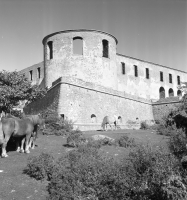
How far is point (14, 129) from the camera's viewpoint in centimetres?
1100

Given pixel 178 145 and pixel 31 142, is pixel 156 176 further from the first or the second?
pixel 31 142

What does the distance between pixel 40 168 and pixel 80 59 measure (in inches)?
757

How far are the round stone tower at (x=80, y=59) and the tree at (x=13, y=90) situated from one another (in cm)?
Result: 874

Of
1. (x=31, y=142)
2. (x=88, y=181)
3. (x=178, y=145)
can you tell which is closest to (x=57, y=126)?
(x=31, y=142)

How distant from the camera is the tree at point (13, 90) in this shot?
17286mm

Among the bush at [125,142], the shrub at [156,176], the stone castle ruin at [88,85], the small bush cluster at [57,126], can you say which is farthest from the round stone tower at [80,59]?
the shrub at [156,176]

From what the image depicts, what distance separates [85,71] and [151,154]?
18667 mm

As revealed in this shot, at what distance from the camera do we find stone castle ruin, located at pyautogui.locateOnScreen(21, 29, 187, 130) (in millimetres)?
22031

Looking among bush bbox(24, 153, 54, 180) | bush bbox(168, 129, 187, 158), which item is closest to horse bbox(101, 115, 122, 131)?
bush bbox(168, 129, 187, 158)

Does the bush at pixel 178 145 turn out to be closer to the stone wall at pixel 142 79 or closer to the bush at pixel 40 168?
the bush at pixel 40 168

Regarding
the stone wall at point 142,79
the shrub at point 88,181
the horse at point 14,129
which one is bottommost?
the shrub at point 88,181

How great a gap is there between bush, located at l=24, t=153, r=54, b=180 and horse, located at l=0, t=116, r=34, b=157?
6.33ft

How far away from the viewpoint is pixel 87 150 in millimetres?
11094

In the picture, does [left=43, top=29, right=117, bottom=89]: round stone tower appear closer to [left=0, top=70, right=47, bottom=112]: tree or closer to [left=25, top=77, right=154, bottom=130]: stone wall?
[left=25, top=77, right=154, bottom=130]: stone wall
